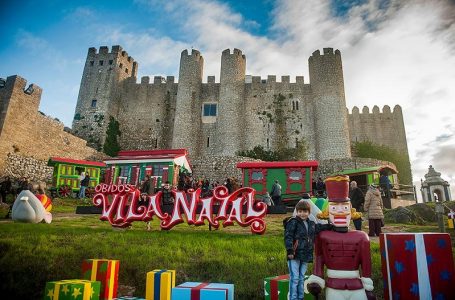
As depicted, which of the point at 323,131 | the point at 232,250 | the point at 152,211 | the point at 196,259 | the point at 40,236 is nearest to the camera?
Answer: the point at 196,259

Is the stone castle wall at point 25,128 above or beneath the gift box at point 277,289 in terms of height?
above

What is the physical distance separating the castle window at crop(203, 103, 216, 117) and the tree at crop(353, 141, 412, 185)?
17.9 m

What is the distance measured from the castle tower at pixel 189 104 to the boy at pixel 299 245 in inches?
1182

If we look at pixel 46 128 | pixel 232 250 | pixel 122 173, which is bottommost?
pixel 232 250

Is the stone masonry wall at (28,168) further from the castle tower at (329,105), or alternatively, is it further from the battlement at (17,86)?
the castle tower at (329,105)

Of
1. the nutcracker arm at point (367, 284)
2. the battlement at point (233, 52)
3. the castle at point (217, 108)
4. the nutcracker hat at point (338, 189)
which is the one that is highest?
the battlement at point (233, 52)

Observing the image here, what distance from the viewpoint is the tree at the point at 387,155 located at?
3656 centimetres

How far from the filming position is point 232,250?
21.8 feet

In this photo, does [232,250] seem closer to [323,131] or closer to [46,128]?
[46,128]

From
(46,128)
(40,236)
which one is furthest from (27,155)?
(40,236)

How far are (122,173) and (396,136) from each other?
34511mm

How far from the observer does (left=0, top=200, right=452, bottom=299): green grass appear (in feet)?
17.6

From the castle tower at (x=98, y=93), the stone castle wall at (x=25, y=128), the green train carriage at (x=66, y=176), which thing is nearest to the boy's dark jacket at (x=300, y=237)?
the green train carriage at (x=66, y=176)

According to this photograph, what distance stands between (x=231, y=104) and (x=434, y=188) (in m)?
20.4
